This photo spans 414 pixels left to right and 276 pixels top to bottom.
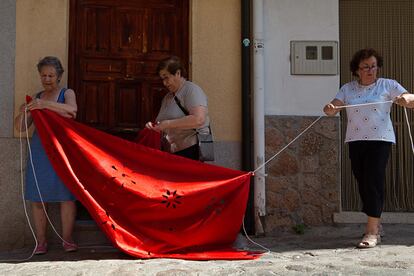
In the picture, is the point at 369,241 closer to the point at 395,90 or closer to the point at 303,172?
the point at 303,172

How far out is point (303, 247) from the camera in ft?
15.8

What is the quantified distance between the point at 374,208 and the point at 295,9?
2303 millimetres

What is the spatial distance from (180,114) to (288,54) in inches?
63.7

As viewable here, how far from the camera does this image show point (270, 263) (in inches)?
164

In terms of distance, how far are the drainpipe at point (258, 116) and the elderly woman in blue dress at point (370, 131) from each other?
3.05 feet

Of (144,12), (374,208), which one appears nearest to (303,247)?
(374,208)

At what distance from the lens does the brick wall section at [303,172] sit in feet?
18.1

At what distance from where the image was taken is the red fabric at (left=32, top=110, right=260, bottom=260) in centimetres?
437

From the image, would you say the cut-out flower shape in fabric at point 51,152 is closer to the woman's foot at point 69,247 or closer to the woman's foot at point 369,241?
the woman's foot at point 69,247

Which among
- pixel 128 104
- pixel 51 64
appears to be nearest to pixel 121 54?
pixel 128 104

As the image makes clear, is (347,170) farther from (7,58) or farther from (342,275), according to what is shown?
(7,58)

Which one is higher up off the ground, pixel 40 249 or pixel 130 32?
pixel 130 32

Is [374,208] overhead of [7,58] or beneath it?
beneath

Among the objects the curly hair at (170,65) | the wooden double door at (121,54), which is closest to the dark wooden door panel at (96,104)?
the wooden double door at (121,54)
